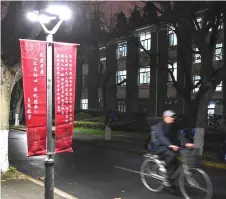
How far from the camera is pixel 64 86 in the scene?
7.12m

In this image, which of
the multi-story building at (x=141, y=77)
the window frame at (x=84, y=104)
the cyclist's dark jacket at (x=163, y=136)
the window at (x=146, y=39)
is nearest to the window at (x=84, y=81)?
the multi-story building at (x=141, y=77)

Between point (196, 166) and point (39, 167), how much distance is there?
661 cm

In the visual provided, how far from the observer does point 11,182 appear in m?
9.12

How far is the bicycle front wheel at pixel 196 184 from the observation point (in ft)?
24.2

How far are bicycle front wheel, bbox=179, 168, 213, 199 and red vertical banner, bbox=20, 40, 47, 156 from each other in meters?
2.89

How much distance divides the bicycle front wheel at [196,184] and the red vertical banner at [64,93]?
2456 millimetres

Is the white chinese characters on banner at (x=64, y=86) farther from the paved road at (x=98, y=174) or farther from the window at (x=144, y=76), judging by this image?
the window at (x=144, y=76)

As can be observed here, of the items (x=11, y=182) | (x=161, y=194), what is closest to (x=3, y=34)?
(x=11, y=182)

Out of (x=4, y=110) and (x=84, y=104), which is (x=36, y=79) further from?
(x=84, y=104)

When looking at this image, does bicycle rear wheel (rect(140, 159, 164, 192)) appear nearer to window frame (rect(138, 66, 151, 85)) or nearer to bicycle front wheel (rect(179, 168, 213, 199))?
bicycle front wheel (rect(179, 168, 213, 199))

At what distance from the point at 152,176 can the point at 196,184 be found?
1409 mm

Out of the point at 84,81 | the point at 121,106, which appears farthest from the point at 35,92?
the point at 84,81

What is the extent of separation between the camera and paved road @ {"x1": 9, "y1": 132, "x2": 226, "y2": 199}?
8.75 meters

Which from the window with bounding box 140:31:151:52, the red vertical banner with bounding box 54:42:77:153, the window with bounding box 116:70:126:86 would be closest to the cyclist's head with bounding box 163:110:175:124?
the red vertical banner with bounding box 54:42:77:153
